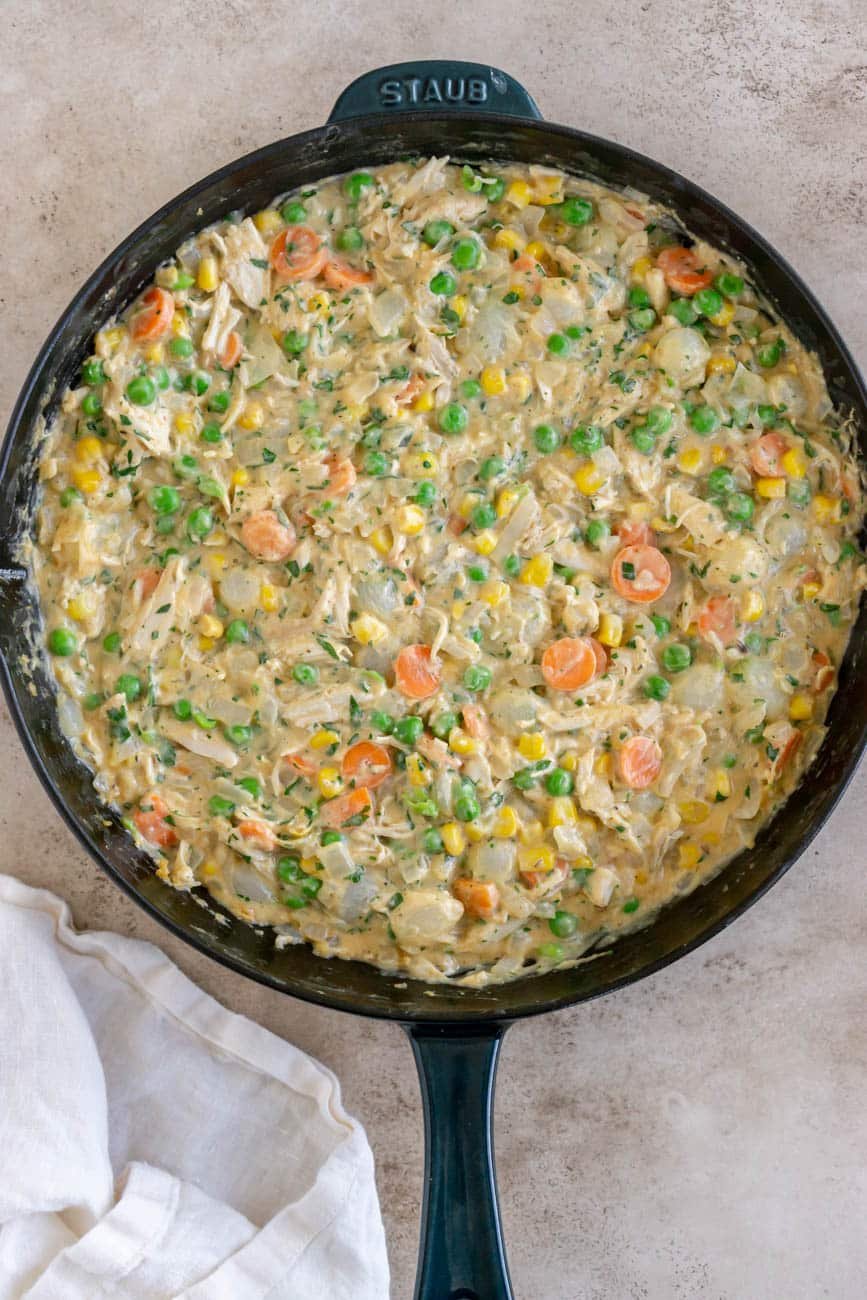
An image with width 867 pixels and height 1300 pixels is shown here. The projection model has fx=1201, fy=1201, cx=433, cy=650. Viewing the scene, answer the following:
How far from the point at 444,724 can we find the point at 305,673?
385 millimetres

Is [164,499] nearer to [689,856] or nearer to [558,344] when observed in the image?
[558,344]

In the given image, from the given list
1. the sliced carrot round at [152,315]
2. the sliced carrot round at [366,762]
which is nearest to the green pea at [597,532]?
the sliced carrot round at [366,762]

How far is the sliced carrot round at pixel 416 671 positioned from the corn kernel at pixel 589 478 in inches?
23.0

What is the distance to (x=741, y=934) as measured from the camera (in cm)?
352

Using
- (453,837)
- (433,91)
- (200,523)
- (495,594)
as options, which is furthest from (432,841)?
(433,91)

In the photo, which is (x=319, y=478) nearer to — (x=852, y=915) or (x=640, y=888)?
(x=640, y=888)

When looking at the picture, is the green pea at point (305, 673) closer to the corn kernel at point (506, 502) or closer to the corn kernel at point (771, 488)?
the corn kernel at point (506, 502)

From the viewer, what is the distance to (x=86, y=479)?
312 centimetres

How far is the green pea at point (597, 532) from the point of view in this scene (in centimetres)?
314

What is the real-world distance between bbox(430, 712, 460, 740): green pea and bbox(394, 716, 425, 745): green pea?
0.13 feet

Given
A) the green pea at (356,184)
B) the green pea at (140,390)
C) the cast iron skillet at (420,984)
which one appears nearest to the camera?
the cast iron skillet at (420,984)

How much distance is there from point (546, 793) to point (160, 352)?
1.54 metres

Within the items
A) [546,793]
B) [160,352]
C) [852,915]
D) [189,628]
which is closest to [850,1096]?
[852,915]

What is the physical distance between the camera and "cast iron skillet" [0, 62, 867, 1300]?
296 cm
